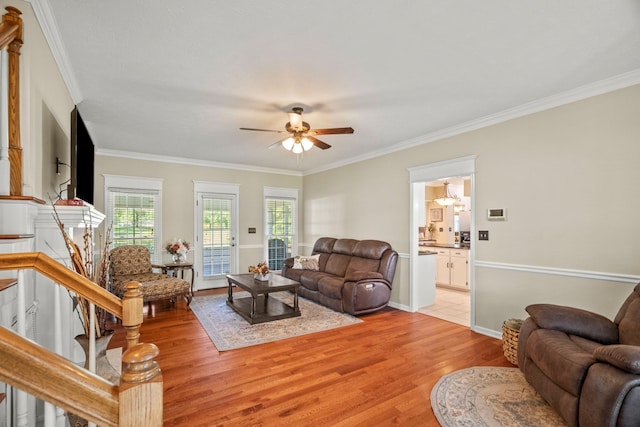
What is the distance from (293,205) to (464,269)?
4101 mm

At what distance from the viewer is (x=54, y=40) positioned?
2.33 metres

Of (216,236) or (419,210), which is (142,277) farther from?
(419,210)

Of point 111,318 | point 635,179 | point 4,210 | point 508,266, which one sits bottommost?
point 111,318

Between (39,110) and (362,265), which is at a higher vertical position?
(39,110)

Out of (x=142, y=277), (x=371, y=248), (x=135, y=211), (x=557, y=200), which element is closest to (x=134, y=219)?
(x=135, y=211)

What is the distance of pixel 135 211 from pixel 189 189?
1055 millimetres

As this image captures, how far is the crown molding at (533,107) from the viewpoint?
2.94 meters

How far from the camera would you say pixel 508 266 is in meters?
3.76

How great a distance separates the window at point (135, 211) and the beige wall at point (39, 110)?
3013 mm

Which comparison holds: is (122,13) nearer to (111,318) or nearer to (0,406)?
(0,406)

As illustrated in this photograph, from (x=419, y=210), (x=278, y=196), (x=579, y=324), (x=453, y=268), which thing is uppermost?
(x=278, y=196)

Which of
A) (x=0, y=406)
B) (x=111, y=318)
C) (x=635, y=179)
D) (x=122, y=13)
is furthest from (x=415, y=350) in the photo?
(x=111, y=318)

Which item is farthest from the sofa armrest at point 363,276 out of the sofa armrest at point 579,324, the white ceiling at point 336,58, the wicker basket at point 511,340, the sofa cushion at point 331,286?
the sofa armrest at point 579,324

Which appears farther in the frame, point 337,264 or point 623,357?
point 337,264
